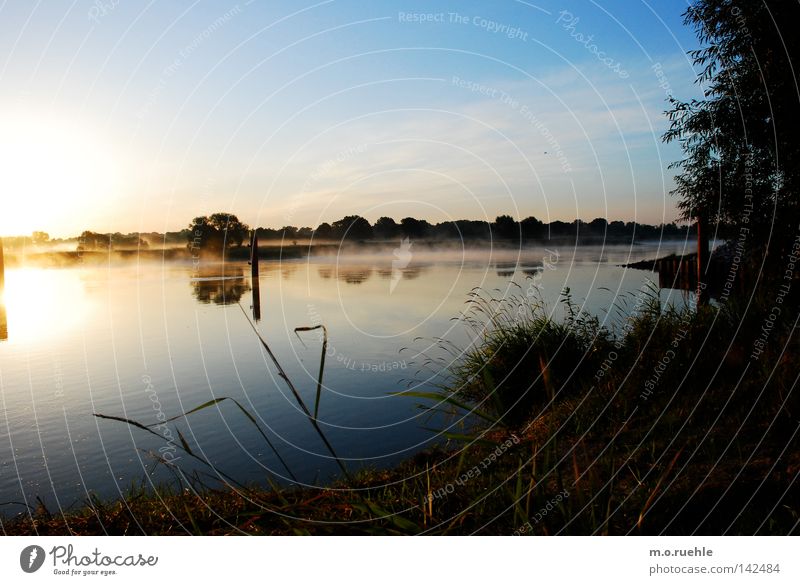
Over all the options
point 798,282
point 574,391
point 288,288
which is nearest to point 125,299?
point 288,288

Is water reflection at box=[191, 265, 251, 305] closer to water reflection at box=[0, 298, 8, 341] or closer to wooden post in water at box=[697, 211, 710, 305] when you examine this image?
water reflection at box=[0, 298, 8, 341]

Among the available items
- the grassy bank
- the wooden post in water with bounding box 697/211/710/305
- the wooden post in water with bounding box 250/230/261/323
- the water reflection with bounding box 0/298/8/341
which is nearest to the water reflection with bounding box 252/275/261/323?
the wooden post in water with bounding box 250/230/261/323

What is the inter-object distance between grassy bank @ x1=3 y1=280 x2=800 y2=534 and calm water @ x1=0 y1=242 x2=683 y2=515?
4.26 feet

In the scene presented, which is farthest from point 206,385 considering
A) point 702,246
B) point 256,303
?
point 256,303

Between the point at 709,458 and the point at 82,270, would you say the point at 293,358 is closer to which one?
the point at 709,458

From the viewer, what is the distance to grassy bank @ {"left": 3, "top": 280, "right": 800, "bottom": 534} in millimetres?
4246

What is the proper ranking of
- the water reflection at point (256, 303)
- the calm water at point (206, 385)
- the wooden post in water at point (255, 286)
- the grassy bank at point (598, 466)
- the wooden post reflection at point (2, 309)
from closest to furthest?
1. the grassy bank at point (598, 466)
2. the calm water at point (206, 385)
3. the wooden post reflection at point (2, 309)
4. the water reflection at point (256, 303)
5. the wooden post in water at point (255, 286)

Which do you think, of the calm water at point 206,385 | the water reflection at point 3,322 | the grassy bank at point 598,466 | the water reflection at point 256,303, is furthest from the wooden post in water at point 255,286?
the grassy bank at point 598,466

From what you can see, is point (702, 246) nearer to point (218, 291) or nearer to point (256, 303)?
point (256, 303)

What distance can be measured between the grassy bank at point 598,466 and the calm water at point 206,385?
130 centimetres

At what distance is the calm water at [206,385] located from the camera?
7.95m

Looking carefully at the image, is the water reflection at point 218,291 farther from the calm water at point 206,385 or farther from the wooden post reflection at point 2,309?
the wooden post reflection at point 2,309

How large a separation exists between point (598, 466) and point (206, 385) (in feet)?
28.6
